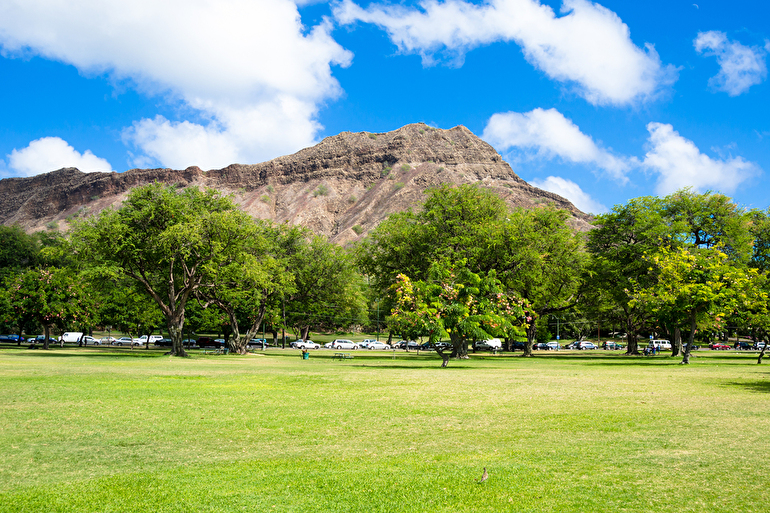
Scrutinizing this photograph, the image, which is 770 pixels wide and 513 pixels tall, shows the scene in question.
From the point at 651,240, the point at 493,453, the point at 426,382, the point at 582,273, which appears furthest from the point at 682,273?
the point at 493,453

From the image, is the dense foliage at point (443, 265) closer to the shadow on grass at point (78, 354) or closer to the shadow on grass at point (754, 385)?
the shadow on grass at point (78, 354)

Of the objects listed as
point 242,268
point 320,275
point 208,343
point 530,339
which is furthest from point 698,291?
point 208,343

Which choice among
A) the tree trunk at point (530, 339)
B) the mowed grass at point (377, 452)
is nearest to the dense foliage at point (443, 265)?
the tree trunk at point (530, 339)

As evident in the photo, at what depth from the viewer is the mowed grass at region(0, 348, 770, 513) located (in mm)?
5578

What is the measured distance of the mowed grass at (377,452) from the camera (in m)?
5.58

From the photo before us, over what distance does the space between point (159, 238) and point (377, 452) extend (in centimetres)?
3169

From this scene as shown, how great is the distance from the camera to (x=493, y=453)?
7.61 m

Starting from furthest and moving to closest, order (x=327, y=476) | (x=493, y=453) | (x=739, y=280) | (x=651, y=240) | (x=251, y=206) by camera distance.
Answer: (x=251, y=206), (x=651, y=240), (x=739, y=280), (x=493, y=453), (x=327, y=476)

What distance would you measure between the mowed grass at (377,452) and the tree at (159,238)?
76.9 ft

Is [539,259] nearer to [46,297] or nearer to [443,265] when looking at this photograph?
[443,265]

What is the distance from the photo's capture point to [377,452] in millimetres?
7684

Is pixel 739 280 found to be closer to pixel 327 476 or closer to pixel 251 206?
pixel 327 476

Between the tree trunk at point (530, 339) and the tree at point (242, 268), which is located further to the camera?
the tree trunk at point (530, 339)

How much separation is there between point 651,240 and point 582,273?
23.5 ft
